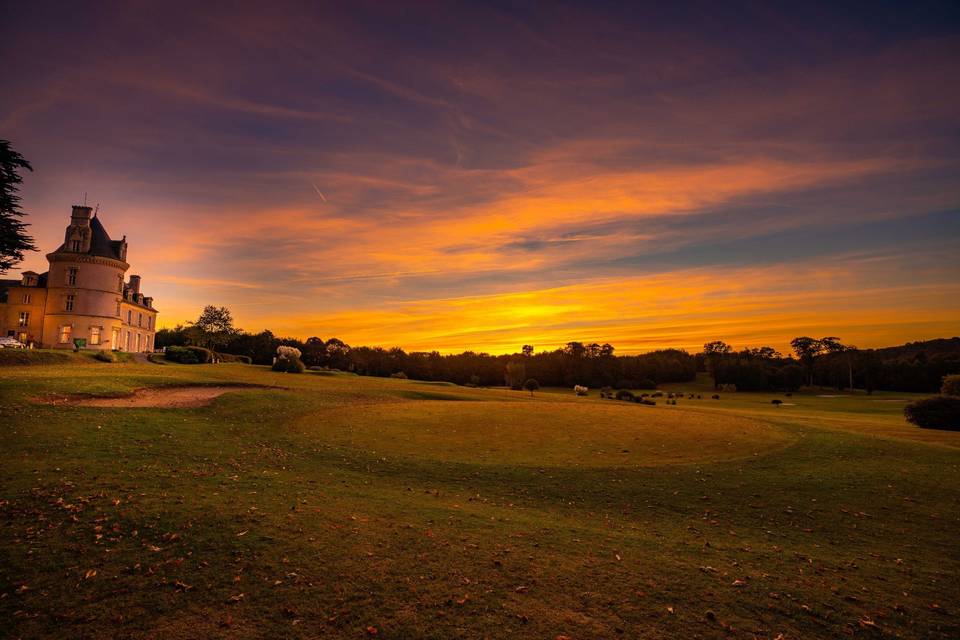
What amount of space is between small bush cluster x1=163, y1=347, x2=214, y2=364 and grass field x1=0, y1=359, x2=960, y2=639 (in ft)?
124

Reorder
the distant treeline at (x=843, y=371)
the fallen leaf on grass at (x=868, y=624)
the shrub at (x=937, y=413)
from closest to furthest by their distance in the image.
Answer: the fallen leaf on grass at (x=868, y=624)
the shrub at (x=937, y=413)
the distant treeline at (x=843, y=371)

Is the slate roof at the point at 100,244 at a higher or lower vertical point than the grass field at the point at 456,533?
higher

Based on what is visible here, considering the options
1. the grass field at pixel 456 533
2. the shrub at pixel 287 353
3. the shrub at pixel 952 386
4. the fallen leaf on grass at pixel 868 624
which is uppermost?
the shrub at pixel 287 353

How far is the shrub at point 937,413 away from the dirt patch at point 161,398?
4977cm

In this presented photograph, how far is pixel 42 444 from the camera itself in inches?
695

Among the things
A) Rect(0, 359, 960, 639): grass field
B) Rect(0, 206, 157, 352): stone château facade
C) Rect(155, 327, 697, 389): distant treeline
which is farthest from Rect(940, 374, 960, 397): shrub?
Rect(0, 206, 157, 352): stone château facade

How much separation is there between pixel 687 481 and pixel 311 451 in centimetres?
1529

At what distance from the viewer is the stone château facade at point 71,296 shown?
6091 cm

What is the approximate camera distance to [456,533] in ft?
39.3

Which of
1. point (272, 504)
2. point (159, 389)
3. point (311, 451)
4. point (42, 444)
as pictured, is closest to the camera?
point (272, 504)

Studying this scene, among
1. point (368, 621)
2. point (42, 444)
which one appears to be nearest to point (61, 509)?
point (42, 444)

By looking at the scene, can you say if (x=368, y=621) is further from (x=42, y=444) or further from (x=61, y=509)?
(x=42, y=444)

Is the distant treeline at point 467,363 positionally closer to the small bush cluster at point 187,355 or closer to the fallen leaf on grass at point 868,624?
the small bush cluster at point 187,355

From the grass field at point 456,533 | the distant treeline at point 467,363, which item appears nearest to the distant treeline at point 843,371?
the distant treeline at point 467,363
